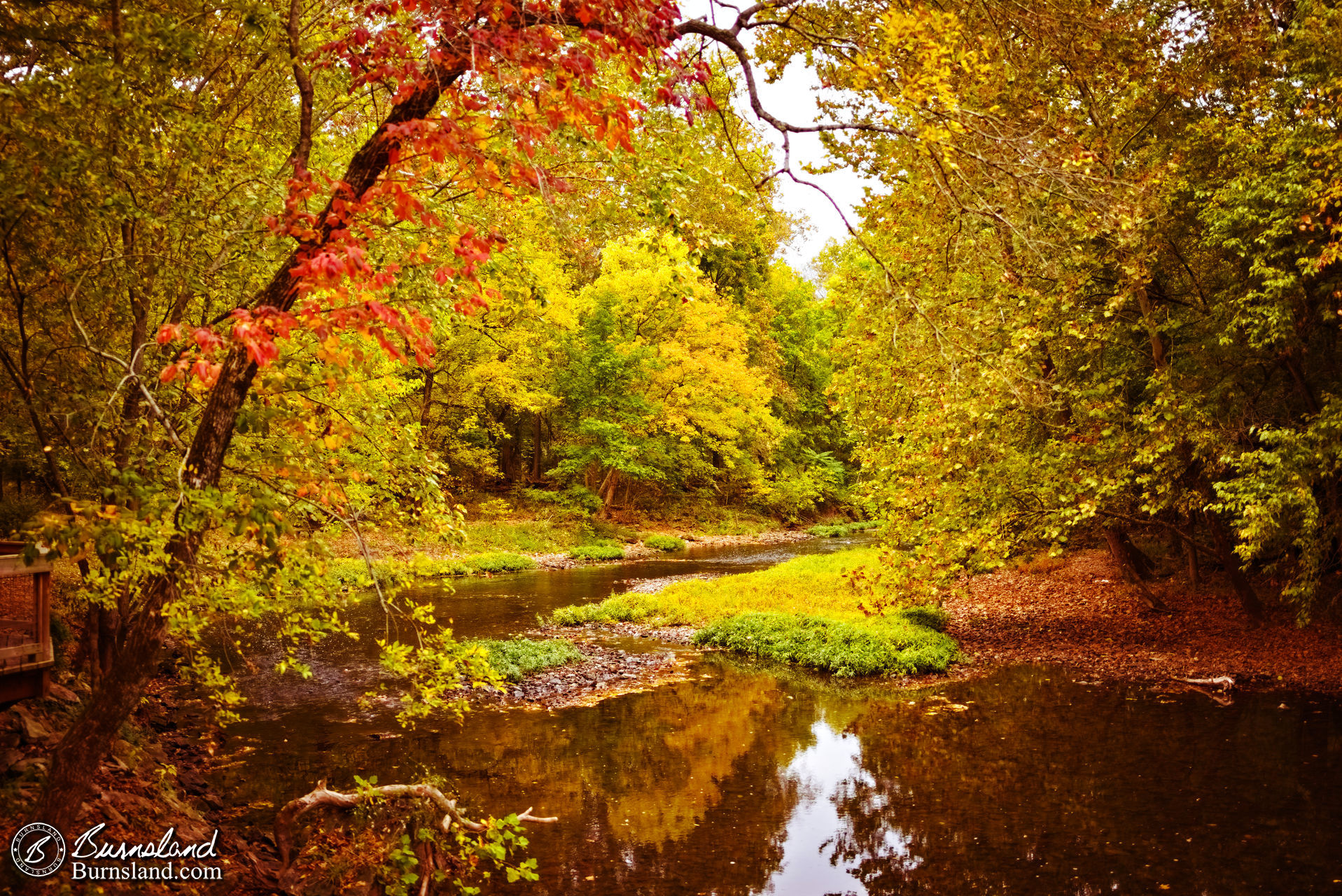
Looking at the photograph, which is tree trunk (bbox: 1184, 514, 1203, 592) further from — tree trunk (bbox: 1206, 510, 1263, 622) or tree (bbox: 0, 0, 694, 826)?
tree (bbox: 0, 0, 694, 826)

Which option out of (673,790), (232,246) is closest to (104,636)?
(232,246)

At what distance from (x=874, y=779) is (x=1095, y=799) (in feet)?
7.96

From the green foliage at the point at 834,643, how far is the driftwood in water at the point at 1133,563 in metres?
4.61

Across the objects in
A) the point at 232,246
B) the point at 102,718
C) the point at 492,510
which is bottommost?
the point at 492,510

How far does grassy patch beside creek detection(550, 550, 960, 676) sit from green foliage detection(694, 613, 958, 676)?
0.6 inches

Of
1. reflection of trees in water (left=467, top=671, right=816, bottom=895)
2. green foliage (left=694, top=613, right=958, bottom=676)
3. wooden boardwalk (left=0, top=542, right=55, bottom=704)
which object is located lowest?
reflection of trees in water (left=467, top=671, right=816, bottom=895)

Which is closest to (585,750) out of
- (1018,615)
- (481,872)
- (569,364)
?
(481,872)

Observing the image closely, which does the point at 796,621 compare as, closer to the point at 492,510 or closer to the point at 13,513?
the point at 13,513

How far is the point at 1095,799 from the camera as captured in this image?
30.7 feet

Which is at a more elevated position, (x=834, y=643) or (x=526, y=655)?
(x=834, y=643)

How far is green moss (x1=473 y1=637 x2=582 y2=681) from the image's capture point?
14856mm

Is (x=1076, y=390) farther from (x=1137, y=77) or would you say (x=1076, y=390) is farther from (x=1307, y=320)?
(x=1137, y=77)

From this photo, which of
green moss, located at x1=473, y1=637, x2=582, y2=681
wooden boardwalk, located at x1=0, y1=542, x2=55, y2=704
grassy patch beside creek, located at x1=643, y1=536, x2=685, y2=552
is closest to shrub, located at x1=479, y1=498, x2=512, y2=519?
grassy patch beside creek, located at x1=643, y1=536, x2=685, y2=552

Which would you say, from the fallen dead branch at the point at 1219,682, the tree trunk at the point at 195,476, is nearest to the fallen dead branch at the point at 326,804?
the tree trunk at the point at 195,476
